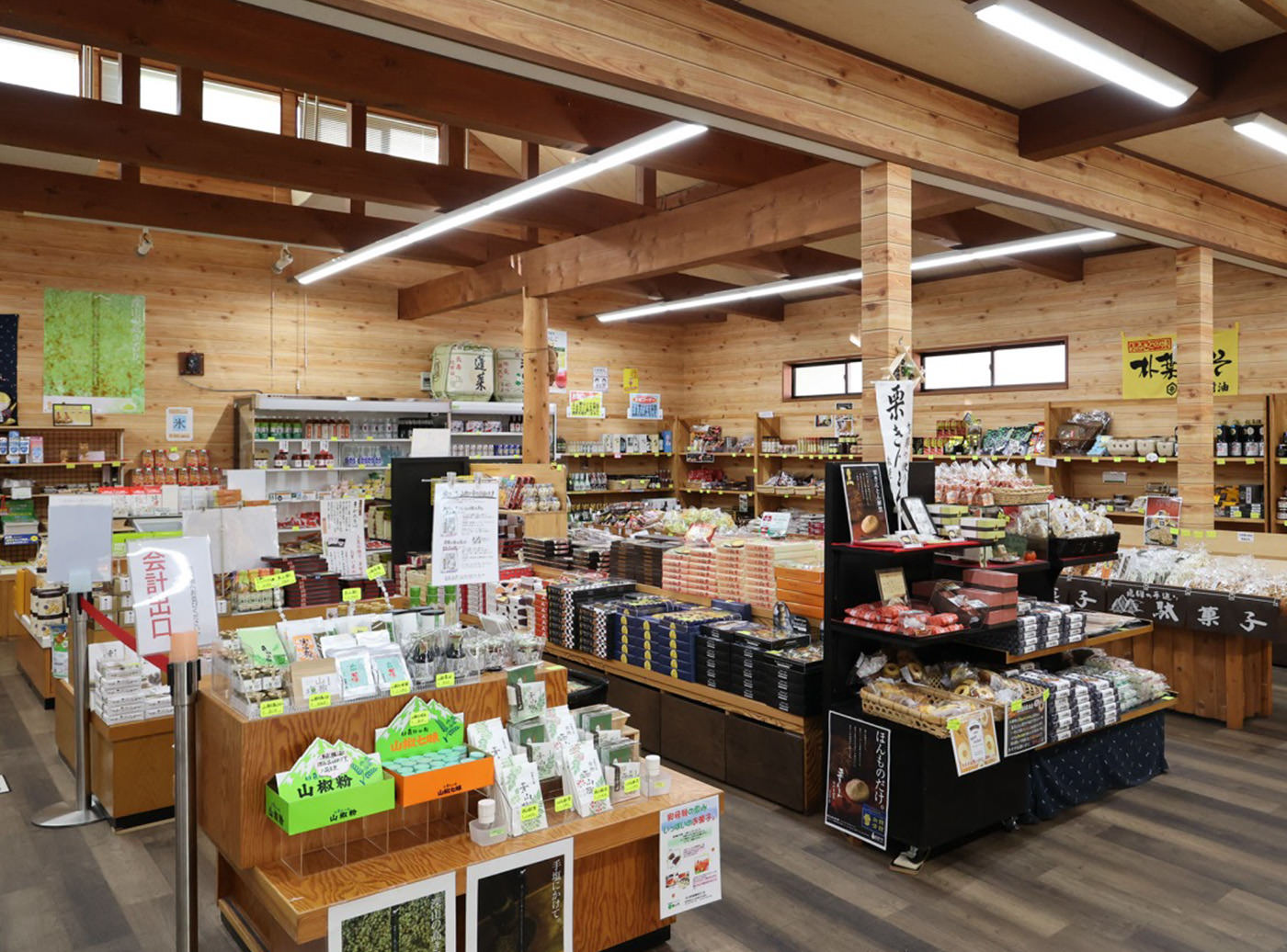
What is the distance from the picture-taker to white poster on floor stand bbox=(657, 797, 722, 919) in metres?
2.96

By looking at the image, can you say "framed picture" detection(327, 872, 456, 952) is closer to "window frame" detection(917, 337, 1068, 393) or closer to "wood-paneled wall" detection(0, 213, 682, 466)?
"wood-paneled wall" detection(0, 213, 682, 466)

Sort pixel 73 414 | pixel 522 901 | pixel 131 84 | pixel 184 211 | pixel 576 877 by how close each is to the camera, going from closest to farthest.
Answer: pixel 522 901 < pixel 576 877 < pixel 131 84 < pixel 184 211 < pixel 73 414

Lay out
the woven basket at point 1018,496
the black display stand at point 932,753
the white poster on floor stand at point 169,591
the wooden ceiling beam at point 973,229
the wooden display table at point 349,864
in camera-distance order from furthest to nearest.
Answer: the wooden ceiling beam at point 973,229 → the woven basket at point 1018,496 → the black display stand at point 932,753 → the white poster on floor stand at point 169,591 → the wooden display table at point 349,864

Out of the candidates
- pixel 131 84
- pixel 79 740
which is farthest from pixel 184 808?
pixel 131 84

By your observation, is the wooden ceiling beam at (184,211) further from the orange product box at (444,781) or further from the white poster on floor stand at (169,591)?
the orange product box at (444,781)

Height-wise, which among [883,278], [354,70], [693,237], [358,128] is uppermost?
[358,128]

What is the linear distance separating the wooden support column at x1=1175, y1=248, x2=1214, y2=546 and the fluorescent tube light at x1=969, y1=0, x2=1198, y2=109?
109 inches

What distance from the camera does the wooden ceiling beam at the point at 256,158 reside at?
18.4 feet

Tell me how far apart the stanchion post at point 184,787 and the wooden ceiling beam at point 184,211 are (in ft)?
20.3

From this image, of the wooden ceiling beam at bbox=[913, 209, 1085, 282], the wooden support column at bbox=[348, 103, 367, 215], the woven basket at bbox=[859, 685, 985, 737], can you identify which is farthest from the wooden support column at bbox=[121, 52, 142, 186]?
the woven basket at bbox=[859, 685, 985, 737]

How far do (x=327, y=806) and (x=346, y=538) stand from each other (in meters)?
2.68

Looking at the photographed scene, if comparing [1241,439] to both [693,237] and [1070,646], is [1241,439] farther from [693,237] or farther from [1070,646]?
[693,237]

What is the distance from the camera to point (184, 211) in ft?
25.2

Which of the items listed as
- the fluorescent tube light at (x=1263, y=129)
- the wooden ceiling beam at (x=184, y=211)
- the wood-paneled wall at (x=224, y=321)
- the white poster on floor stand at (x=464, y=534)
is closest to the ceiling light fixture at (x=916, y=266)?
the fluorescent tube light at (x=1263, y=129)
